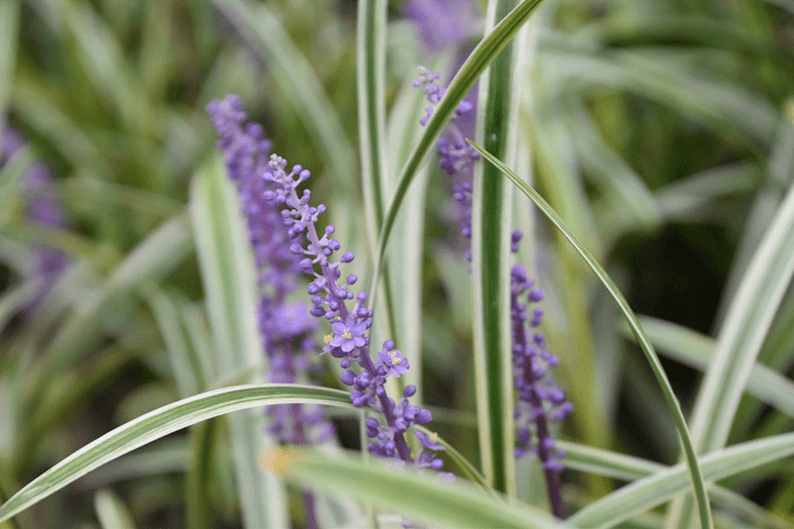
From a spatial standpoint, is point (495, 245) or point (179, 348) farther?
point (179, 348)

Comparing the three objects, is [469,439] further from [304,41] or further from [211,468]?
[304,41]

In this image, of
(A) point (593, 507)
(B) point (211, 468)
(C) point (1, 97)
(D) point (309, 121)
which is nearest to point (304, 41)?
(D) point (309, 121)

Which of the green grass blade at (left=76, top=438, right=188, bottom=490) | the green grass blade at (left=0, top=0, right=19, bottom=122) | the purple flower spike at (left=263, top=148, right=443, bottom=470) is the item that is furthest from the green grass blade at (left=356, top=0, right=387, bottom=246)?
the green grass blade at (left=0, top=0, right=19, bottom=122)

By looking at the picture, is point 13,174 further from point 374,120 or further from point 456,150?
point 456,150

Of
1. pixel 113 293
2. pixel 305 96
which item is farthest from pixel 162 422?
A: pixel 305 96

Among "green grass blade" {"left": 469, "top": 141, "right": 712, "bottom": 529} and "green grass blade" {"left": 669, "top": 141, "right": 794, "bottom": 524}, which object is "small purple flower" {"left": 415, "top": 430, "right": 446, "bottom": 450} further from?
"green grass blade" {"left": 669, "top": 141, "right": 794, "bottom": 524}
